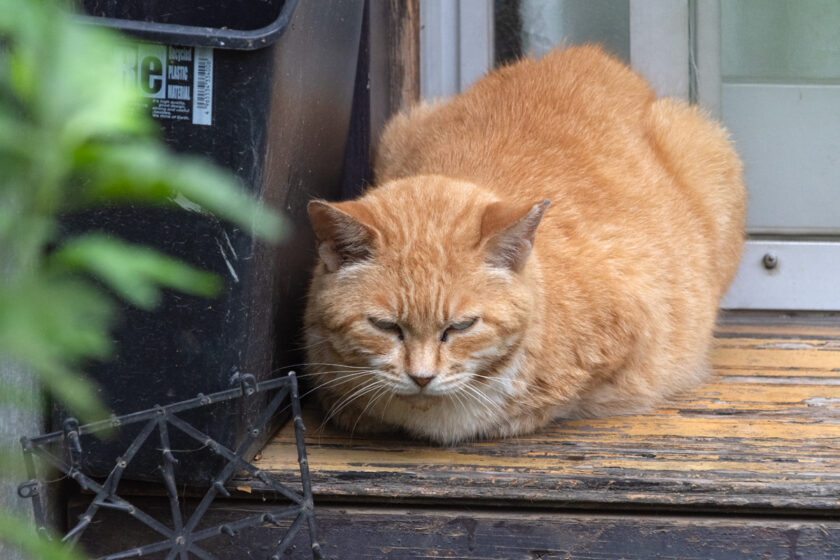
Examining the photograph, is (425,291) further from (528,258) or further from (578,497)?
(578,497)

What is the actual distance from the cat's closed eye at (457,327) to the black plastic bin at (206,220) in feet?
1.55

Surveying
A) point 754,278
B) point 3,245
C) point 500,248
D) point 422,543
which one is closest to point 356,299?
point 500,248

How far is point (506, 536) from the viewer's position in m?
2.32

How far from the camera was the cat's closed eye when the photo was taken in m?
2.34

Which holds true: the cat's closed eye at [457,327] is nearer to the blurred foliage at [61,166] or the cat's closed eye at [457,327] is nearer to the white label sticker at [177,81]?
the white label sticker at [177,81]

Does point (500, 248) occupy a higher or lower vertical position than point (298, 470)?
higher

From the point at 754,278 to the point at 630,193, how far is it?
1309mm

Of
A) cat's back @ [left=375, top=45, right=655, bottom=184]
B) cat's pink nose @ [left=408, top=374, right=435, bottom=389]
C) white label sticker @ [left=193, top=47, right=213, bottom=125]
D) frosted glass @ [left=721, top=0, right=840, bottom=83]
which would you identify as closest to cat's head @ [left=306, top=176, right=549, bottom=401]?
cat's pink nose @ [left=408, top=374, right=435, bottom=389]

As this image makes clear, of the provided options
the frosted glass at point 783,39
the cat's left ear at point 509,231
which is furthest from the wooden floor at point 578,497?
the frosted glass at point 783,39

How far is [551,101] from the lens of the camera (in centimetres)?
326

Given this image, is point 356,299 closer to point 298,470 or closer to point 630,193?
point 298,470

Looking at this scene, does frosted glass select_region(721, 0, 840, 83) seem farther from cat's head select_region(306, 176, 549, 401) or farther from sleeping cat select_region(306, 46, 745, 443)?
cat's head select_region(306, 176, 549, 401)

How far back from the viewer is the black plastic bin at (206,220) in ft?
7.06

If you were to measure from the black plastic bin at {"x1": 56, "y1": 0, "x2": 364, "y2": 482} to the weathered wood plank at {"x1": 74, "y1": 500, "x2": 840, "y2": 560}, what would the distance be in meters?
0.20
